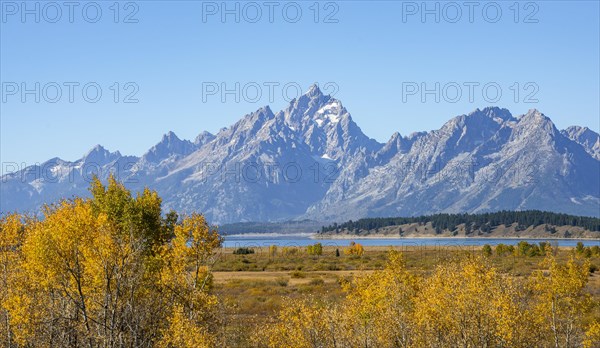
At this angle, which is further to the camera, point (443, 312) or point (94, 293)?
point (94, 293)

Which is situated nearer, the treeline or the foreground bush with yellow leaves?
the treeline

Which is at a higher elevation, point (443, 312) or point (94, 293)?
point (94, 293)

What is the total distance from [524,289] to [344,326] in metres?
10.9

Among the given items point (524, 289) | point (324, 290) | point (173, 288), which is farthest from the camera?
point (324, 290)

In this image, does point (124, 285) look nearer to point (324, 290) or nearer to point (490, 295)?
point (490, 295)

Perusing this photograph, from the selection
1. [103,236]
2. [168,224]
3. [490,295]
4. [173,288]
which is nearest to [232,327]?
[168,224]

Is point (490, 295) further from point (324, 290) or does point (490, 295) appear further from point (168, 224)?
point (324, 290)

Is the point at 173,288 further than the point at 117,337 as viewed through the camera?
Yes

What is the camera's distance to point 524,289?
3578 cm

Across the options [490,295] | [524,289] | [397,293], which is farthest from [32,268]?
[524,289]

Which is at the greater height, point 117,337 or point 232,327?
point 117,337

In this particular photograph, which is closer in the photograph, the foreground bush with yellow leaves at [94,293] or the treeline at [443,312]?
the treeline at [443,312]

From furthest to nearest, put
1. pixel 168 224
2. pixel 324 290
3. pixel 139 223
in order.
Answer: pixel 324 290
pixel 168 224
pixel 139 223

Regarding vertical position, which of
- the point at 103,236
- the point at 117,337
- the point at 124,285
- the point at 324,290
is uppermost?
the point at 103,236
